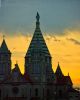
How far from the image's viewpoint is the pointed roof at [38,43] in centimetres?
6593

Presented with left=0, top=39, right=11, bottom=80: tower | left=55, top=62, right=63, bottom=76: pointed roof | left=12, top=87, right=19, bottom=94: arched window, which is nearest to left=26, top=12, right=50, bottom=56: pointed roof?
left=0, top=39, right=11, bottom=80: tower

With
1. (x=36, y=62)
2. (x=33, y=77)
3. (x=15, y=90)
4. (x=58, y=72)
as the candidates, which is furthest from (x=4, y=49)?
(x=58, y=72)

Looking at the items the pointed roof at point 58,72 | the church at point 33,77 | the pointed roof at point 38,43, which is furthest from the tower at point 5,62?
the pointed roof at point 58,72

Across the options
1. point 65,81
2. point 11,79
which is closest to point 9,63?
point 11,79

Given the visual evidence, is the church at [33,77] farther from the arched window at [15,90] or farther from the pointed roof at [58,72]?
the pointed roof at [58,72]

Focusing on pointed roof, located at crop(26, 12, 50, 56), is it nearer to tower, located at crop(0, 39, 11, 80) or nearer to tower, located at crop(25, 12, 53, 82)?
tower, located at crop(25, 12, 53, 82)

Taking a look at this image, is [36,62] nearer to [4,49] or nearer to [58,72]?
[4,49]

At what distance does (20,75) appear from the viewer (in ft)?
210

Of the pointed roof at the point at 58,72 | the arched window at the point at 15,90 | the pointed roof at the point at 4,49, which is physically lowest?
the arched window at the point at 15,90

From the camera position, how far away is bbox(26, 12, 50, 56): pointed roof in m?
65.9

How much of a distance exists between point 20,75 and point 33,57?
2823 millimetres

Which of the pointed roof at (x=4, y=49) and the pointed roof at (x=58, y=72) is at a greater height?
the pointed roof at (x=4, y=49)

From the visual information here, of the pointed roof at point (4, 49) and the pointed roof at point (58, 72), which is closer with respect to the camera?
the pointed roof at point (4, 49)

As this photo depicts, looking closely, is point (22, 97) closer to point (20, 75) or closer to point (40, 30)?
point (20, 75)
